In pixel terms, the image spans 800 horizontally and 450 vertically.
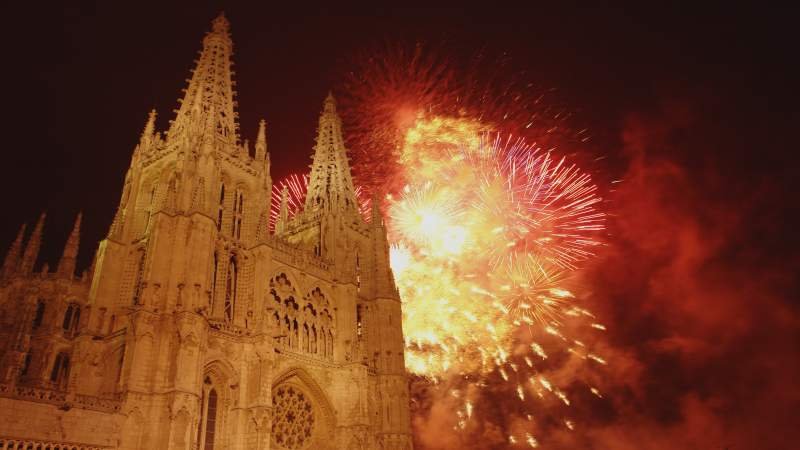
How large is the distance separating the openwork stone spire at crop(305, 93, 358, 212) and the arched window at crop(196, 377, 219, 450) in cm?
1720

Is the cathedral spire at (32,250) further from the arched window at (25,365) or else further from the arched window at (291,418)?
the arched window at (291,418)

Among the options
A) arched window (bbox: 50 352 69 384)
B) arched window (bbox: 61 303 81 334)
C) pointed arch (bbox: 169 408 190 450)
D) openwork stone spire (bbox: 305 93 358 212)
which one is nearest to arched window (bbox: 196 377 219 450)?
pointed arch (bbox: 169 408 190 450)

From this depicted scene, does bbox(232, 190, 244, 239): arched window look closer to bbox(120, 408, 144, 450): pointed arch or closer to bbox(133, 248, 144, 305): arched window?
bbox(133, 248, 144, 305): arched window

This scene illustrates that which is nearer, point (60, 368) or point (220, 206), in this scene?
point (60, 368)

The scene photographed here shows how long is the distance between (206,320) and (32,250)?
14.2 m

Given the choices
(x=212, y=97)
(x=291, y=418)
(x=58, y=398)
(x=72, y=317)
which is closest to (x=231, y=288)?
(x=291, y=418)

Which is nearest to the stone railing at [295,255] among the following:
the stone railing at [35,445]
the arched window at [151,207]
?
the arched window at [151,207]

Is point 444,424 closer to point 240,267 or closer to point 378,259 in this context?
point 378,259

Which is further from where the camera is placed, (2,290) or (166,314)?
(2,290)

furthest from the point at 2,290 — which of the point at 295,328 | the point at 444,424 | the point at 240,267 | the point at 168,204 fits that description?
the point at 444,424

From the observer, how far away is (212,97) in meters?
36.5

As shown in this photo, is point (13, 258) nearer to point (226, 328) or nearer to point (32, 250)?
point (32, 250)

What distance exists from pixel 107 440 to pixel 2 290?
599 inches

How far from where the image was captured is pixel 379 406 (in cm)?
3616
